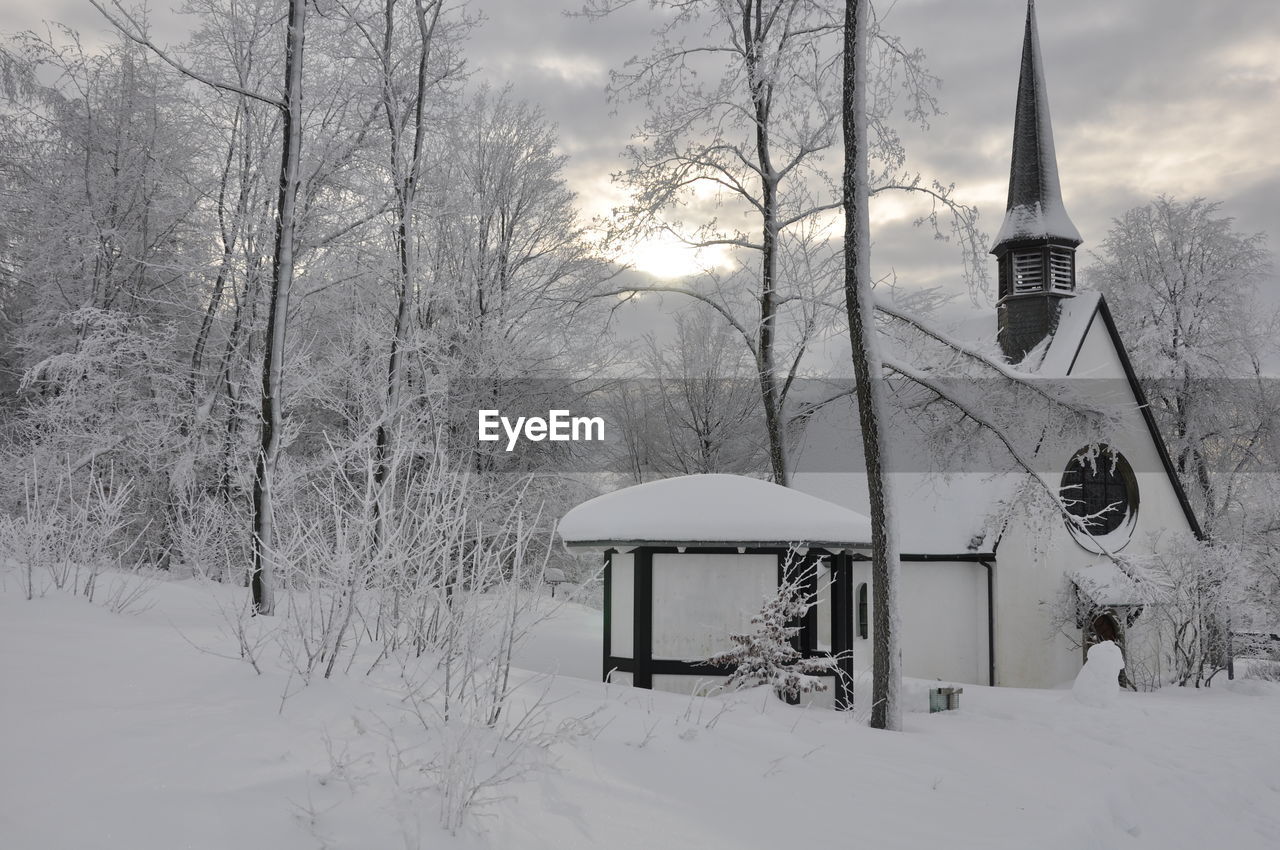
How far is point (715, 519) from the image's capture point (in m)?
10.7

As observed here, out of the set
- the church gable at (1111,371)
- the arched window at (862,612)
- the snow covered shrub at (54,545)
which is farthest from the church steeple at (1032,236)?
the snow covered shrub at (54,545)

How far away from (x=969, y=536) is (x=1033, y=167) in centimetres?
974

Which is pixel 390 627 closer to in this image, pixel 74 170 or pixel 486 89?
pixel 74 170

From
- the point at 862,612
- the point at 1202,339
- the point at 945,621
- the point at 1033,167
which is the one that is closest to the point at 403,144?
the point at 862,612

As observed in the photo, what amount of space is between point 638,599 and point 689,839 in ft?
22.3

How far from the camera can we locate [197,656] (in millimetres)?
5449

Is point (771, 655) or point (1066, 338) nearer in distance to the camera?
point (771, 655)

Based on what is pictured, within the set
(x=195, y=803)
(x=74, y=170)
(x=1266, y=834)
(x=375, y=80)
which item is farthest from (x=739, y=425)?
(x=195, y=803)

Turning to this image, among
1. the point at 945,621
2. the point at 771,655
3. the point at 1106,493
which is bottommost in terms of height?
the point at 945,621

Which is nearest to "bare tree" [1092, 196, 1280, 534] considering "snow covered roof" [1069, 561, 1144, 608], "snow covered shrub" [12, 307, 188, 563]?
"snow covered roof" [1069, 561, 1144, 608]

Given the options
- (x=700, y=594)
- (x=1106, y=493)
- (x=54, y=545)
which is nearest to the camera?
(x=54, y=545)

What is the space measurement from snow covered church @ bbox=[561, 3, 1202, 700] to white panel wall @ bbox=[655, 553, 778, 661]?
0.05 feet

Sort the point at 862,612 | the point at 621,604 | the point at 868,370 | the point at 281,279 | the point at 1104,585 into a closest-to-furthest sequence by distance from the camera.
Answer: the point at 868,370
the point at 281,279
the point at 621,604
the point at 862,612
the point at 1104,585

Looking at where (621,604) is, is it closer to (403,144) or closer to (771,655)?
(771,655)
